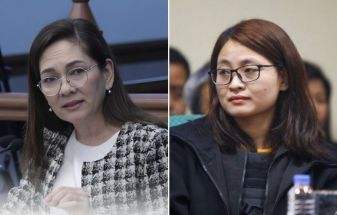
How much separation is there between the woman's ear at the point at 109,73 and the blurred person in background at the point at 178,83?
0.30 meters

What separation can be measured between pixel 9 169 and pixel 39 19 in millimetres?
802

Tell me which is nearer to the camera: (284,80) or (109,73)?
(284,80)

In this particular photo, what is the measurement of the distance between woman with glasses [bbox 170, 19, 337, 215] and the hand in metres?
0.46

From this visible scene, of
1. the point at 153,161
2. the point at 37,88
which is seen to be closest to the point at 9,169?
the point at 37,88

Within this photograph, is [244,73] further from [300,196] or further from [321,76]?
[300,196]

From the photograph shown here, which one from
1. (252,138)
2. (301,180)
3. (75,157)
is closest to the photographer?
(301,180)

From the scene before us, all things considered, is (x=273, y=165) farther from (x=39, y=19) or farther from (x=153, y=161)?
(x=39, y=19)

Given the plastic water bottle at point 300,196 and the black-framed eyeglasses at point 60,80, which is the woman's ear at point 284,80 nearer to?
the plastic water bottle at point 300,196

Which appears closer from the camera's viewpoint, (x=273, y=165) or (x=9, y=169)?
(x=273, y=165)

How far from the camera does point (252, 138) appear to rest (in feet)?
11.2

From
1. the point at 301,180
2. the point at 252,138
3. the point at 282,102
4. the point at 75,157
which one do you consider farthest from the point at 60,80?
the point at 301,180

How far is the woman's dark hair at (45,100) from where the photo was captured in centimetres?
348

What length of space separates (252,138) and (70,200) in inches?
38.6

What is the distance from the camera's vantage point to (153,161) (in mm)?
3438
